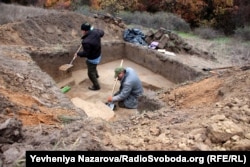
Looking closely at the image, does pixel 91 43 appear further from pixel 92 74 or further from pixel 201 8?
pixel 201 8

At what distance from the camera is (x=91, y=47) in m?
9.95

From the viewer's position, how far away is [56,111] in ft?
20.2

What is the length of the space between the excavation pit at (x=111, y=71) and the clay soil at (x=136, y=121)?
1.17m

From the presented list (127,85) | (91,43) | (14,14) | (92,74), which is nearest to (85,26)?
(91,43)

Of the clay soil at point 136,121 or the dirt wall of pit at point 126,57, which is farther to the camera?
the dirt wall of pit at point 126,57

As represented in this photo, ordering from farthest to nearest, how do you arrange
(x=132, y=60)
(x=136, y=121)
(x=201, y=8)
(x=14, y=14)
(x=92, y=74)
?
(x=201, y=8) < (x=14, y=14) < (x=132, y=60) < (x=92, y=74) < (x=136, y=121)

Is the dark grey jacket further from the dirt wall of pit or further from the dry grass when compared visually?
the dry grass

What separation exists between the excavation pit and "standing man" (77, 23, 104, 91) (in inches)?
18.5

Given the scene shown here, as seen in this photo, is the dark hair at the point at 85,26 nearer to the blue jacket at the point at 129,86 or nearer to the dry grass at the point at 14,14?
the blue jacket at the point at 129,86

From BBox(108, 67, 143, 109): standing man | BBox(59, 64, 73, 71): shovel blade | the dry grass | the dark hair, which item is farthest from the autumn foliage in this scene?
BBox(108, 67, 143, 109): standing man

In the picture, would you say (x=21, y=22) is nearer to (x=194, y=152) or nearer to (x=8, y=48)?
(x=8, y=48)

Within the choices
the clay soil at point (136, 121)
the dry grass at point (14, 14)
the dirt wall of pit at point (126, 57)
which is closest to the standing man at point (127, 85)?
the clay soil at point (136, 121)

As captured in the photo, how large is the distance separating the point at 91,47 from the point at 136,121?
5.58 metres

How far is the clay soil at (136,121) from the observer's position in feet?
11.7
